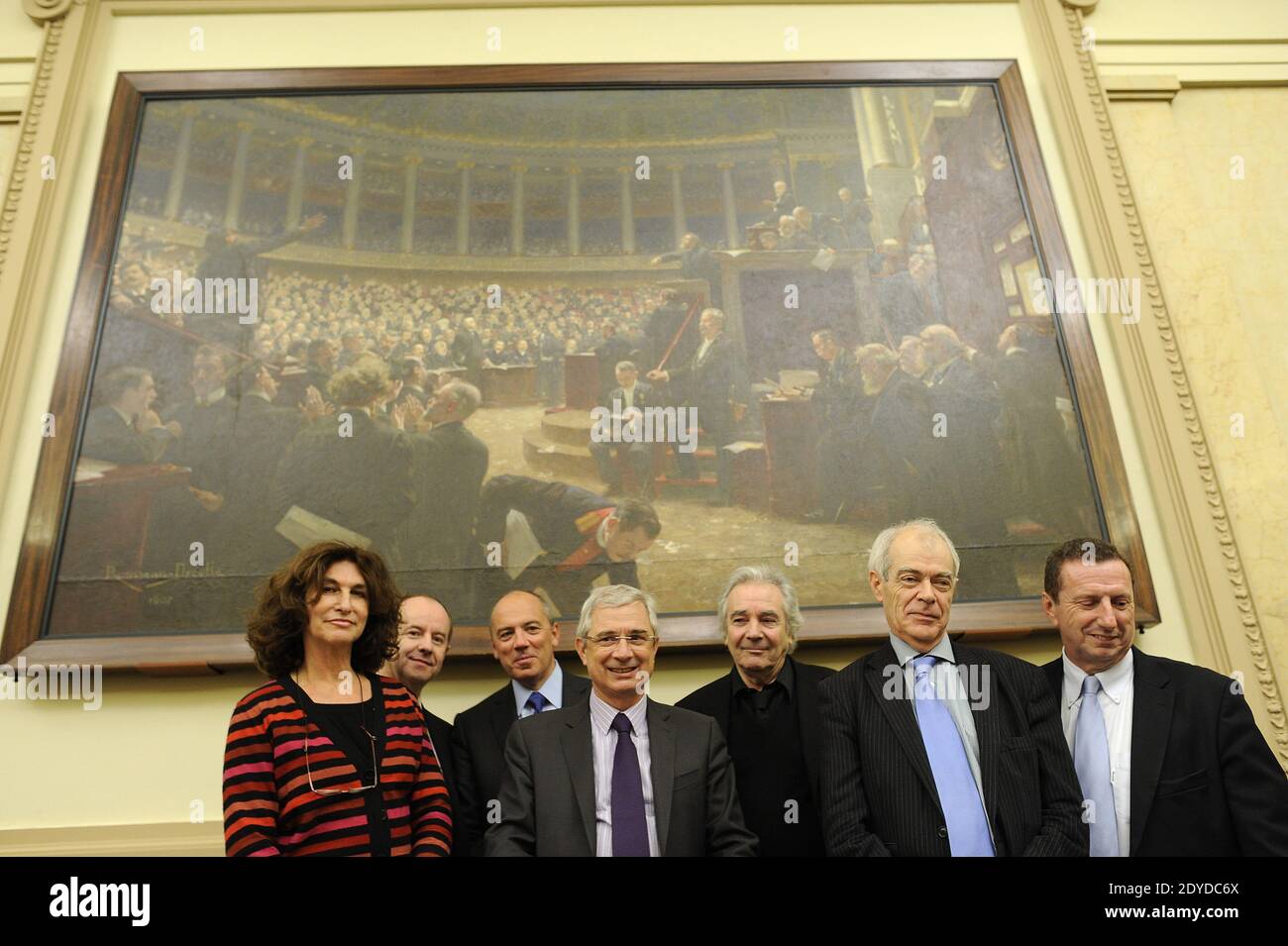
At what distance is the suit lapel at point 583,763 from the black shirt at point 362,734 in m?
0.61

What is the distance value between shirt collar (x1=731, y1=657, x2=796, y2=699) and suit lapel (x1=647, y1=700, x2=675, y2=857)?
0.44 m

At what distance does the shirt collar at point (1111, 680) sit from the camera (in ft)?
11.6

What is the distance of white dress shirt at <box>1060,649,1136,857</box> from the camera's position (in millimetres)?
3332

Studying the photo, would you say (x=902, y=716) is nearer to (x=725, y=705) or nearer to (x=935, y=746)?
(x=935, y=746)

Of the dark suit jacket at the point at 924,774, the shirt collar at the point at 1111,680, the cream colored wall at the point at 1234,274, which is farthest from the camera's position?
the cream colored wall at the point at 1234,274

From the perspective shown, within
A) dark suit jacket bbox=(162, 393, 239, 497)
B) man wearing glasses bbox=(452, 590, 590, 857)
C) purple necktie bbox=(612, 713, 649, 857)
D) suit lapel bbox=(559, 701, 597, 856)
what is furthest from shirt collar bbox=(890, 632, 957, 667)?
dark suit jacket bbox=(162, 393, 239, 497)

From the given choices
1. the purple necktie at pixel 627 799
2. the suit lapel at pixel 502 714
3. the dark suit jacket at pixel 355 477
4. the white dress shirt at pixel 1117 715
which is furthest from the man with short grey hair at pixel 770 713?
the dark suit jacket at pixel 355 477

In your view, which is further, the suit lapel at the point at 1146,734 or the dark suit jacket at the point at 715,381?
the dark suit jacket at the point at 715,381

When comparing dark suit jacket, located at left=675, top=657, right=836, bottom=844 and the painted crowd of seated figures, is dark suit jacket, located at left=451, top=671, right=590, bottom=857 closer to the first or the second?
dark suit jacket, located at left=675, top=657, right=836, bottom=844

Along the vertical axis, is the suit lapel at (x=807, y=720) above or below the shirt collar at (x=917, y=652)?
below

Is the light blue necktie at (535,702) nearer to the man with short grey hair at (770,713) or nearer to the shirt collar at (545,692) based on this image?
the shirt collar at (545,692)

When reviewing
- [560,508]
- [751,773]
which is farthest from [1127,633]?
[560,508]

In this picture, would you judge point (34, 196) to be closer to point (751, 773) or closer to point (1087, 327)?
point (751, 773)

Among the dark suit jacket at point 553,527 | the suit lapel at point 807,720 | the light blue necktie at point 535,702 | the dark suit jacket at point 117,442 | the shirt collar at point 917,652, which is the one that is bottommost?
the suit lapel at point 807,720
